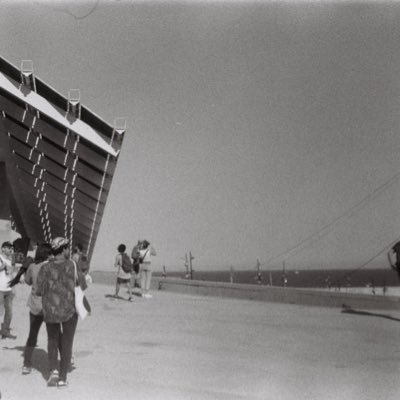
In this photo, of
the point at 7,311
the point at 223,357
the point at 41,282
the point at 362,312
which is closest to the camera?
the point at 41,282

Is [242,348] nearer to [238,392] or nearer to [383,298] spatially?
[238,392]

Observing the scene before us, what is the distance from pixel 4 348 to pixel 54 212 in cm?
3772

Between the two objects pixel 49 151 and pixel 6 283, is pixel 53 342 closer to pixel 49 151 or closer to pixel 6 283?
pixel 6 283

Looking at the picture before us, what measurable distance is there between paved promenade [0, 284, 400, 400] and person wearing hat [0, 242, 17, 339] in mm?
199

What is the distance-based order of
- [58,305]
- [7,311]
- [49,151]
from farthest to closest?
[49,151], [7,311], [58,305]

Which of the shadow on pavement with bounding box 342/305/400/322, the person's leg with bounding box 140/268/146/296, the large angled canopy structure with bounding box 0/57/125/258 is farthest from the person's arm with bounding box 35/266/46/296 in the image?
the large angled canopy structure with bounding box 0/57/125/258

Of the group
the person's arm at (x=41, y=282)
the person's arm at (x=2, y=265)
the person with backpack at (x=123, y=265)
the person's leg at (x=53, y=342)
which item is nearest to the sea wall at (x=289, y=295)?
the person with backpack at (x=123, y=265)

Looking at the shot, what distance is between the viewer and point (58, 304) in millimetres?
5484

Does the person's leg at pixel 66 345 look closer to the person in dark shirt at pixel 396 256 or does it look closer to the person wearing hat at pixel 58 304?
the person wearing hat at pixel 58 304

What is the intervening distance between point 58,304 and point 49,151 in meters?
23.1

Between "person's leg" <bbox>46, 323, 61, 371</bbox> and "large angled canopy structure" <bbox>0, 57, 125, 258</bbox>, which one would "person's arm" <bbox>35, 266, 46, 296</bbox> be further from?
"large angled canopy structure" <bbox>0, 57, 125, 258</bbox>

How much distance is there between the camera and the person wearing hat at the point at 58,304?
17.9 ft

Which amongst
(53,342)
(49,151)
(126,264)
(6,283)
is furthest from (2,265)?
(49,151)

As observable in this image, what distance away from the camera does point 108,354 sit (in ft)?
22.5
